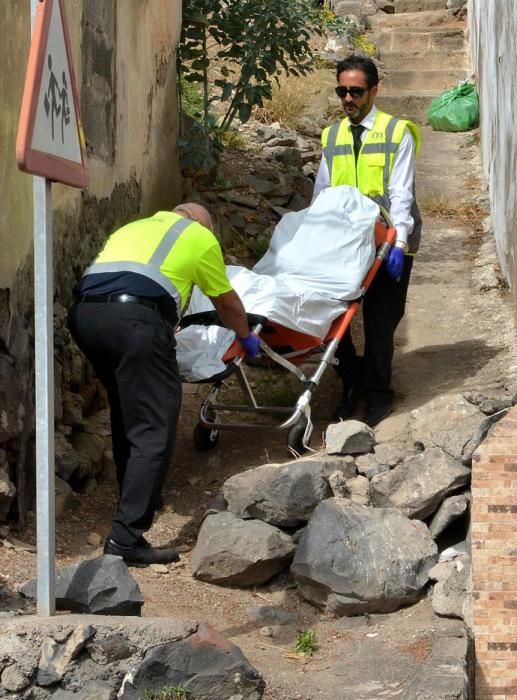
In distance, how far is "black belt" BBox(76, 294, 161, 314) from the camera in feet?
18.4

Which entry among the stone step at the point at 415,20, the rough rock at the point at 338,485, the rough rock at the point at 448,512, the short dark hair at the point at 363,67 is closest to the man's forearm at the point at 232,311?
the rough rock at the point at 338,485

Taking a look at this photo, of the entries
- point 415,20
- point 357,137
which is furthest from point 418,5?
point 357,137

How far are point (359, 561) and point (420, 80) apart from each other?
10363 mm

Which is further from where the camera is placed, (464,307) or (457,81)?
(457,81)

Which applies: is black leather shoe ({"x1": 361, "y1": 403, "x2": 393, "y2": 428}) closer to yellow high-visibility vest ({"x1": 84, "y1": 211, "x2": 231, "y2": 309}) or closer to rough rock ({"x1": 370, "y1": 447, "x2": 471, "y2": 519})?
rough rock ({"x1": 370, "y1": 447, "x2": 471, "y2": 519})

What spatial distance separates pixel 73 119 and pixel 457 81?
11048mm

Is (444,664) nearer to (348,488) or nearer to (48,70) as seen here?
(348,488)

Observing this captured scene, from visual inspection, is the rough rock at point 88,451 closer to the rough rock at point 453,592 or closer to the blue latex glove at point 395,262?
the blue latex glove at point 395,262

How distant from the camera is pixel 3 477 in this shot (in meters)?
5.52

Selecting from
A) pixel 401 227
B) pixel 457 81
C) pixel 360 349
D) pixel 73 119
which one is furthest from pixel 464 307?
pixel 457 81

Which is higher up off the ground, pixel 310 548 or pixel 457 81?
pixel 457 81

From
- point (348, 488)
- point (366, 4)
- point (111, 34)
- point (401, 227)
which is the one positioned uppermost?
point (366, 4)

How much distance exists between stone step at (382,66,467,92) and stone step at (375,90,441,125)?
44cm

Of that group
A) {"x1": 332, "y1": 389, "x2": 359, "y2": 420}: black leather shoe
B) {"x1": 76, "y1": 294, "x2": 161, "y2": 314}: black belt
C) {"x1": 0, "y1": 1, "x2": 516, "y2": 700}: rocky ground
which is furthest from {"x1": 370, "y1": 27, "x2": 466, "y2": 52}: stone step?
{"x1": 76, "y1": 294, "x2": 161, "y2": 314}: black belt
